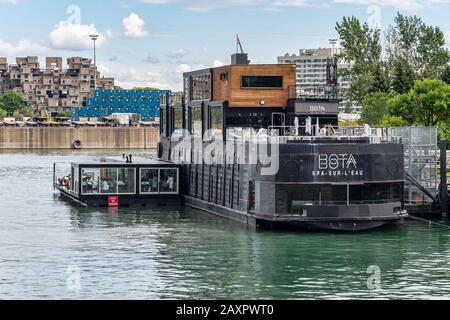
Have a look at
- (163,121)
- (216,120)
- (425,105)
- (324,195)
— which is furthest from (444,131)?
(324,195)

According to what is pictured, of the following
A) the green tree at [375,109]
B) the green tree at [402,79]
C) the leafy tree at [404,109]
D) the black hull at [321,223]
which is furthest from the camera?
the green tree at [402,79]

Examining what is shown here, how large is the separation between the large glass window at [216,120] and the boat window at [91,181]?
7774 mm

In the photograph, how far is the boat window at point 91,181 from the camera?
242ft

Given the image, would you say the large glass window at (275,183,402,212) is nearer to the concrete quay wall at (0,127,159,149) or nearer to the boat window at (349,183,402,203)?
the boat window at (349,183,402,203)

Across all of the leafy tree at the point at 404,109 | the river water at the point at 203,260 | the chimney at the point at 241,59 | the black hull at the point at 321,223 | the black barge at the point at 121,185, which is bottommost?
the river water at the point at 203,260

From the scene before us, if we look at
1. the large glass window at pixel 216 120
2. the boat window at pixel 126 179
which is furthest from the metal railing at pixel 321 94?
the boat window at pixel 126 179

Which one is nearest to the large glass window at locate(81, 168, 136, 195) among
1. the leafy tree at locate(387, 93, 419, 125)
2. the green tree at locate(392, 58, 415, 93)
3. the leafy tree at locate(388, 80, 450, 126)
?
the leafy tree at locate(388, 80, 450, 126)

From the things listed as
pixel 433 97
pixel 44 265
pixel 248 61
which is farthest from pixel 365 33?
pixel 44 265

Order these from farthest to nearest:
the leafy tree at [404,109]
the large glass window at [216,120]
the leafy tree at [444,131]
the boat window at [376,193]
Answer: the leafy tree at [404,109] < the leafy tree at [444,131] < the large glass window at [216,120] < the boat window at [376,193]

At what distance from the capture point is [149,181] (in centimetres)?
7506

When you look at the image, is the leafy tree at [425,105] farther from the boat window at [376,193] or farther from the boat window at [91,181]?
the boat window at [376,193]

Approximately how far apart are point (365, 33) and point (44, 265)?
300ft

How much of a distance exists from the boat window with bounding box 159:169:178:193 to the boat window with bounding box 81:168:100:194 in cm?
423

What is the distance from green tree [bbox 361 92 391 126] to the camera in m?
113
